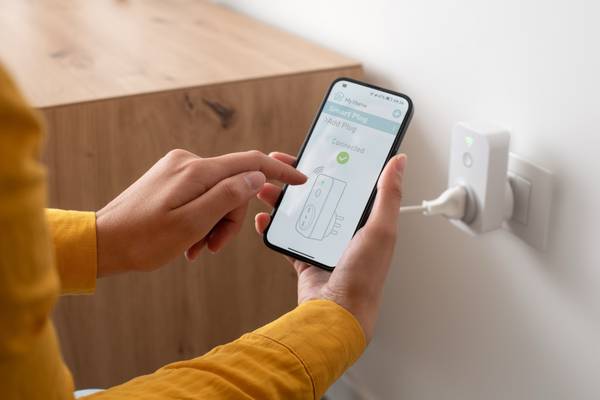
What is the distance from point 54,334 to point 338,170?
1.42 ft

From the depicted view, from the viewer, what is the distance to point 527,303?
0.77 metres

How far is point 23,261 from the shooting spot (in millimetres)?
299

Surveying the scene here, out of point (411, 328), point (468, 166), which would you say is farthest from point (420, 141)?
point (411, 328)

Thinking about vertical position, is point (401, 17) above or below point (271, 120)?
above

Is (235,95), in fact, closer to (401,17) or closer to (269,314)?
(401,17)

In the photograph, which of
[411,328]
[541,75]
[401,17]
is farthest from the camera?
[411,328]

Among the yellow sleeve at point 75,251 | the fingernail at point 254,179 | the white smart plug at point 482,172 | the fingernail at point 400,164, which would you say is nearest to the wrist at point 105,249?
the yellow sleeve at point 75,251

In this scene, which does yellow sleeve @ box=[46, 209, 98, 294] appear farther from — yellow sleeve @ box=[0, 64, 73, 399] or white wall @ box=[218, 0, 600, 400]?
white wall @ box=[218, 0, 600, 400]

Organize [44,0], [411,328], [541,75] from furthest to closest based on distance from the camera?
[44,0], [411,328], [541,75]

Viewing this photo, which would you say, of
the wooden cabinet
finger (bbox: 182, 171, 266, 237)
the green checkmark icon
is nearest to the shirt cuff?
finger (bbox: 182, 171, 266, 237)

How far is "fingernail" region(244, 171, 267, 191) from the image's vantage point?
0.62 metres

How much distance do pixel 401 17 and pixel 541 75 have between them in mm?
221

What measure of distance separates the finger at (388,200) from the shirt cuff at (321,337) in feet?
0.30

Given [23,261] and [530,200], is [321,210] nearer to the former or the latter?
[530,200]
